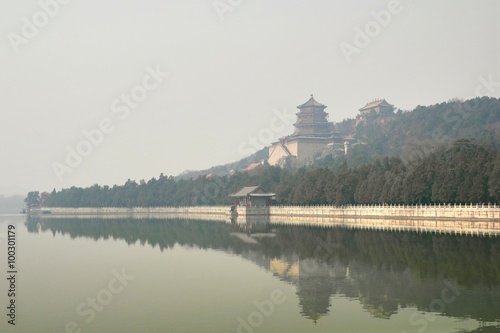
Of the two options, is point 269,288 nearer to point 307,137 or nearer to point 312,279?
point 312,279

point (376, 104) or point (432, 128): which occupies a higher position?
point (376, 104)

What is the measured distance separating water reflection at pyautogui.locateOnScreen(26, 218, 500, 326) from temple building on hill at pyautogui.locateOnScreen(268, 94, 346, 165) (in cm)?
7822

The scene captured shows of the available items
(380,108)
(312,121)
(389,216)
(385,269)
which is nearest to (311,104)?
(312,121)

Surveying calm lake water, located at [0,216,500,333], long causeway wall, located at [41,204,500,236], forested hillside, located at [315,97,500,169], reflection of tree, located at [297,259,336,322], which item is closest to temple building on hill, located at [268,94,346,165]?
forested hillside, located at [315,97,500,169]

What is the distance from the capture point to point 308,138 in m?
121

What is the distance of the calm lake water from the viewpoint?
16203 millimetres

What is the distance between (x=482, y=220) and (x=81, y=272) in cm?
2578

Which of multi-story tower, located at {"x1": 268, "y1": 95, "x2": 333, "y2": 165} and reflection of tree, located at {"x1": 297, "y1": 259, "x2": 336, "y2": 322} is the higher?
multi-story tower, located at {"x1": 268, "y1": 95, "x2": 333, "y2": 165}

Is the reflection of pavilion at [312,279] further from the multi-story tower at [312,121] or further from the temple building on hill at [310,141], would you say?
the multi-story tower at [312,121]

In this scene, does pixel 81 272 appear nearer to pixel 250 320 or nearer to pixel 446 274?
pixel 250 320

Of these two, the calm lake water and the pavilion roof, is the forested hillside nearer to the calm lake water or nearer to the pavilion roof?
the pavilion roof

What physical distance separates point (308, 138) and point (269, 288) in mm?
100842

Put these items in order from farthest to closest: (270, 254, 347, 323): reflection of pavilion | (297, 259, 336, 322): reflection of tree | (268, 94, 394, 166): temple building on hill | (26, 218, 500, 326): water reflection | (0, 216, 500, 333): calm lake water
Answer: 1. (268, 94, 394, 166): temple building on hill
2. (270, 254, 347, 323): reflection of pavilion
3. (26, 218, 500, 326): water reflection
4. (297, 259, 336, 322): reflection of tree
5. (0, 216, 500, 333): calm lake water

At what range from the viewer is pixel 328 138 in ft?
403
